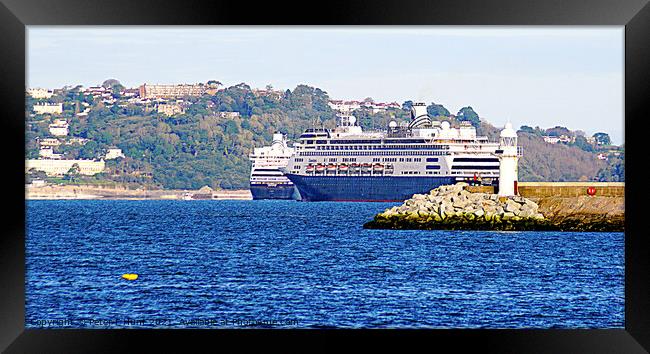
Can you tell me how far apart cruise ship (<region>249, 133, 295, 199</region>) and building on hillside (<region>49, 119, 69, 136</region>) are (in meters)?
42.1

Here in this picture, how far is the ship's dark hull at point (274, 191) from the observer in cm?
8862

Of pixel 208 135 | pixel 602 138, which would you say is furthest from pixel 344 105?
Answer: pixel 602 138

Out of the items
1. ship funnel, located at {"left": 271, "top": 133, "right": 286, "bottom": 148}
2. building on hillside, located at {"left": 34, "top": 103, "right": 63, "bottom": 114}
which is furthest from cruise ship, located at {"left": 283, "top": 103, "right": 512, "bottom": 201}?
building on hillside, located at {"left": 34, "top": 103, "right": 63, "bottom": 114}

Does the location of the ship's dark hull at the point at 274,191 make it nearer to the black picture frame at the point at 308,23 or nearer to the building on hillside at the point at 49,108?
the building on hillside at the point at 49,108

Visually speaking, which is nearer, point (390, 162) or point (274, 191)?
point (390, 162)

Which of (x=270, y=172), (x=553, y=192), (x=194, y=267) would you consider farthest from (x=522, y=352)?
(x=270, y=172)

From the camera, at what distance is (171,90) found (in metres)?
145

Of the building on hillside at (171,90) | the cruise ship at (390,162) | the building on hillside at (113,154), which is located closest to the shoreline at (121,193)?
the building on hillside at (113,154)

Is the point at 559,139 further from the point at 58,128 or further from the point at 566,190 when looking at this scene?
the point at 566,190

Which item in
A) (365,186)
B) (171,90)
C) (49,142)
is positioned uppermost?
(171,90)

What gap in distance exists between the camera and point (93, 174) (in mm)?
115875

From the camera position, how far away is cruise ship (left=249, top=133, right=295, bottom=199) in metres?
88.7

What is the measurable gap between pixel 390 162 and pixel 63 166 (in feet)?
175
